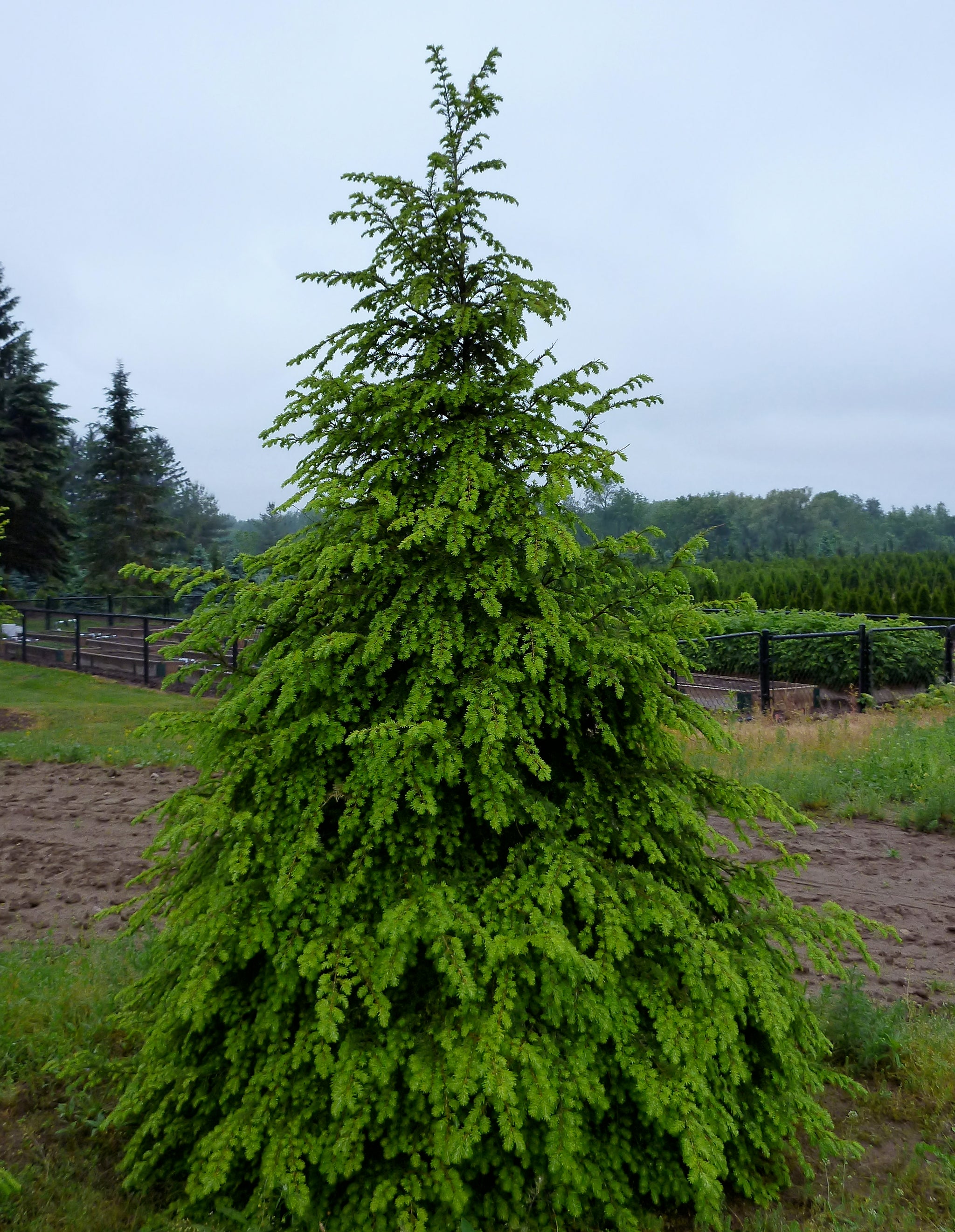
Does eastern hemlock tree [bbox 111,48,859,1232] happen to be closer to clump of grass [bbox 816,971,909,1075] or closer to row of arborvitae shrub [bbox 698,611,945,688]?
clump of grass [bbox 816,971,909,1075]

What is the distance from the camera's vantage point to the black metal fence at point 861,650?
13625 millimetres

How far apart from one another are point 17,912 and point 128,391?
→ 113ft

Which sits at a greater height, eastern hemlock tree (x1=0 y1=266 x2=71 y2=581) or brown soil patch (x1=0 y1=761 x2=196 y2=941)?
eastern hemlock tree (x1=0 y1=266 x2=71 y2=581)

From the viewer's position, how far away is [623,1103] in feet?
9.38

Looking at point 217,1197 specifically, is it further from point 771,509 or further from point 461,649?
point 771,509

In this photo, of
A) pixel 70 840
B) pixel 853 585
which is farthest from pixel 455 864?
pixel 853 585

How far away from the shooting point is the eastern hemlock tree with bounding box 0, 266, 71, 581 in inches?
1145

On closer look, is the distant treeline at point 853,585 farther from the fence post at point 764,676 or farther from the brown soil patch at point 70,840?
the brown soil patch at point 70,840

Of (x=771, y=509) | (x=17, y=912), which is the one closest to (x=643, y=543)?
(x=17, y=912)

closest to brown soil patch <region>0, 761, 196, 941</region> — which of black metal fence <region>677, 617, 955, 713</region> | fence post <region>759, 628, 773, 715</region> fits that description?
black metal fence <region>677, 617, 955, 713</region>

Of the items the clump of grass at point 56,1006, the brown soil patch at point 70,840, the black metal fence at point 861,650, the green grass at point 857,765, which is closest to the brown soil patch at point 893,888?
the green grass at point 857,765

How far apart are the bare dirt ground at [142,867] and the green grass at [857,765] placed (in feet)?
1.20

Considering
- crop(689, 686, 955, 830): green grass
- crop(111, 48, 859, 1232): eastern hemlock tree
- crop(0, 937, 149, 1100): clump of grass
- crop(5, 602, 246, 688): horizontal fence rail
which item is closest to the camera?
crop(111, 48, 859, 1232): eastern hemlock tree

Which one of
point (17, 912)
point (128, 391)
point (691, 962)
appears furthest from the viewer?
point (128, 391)
